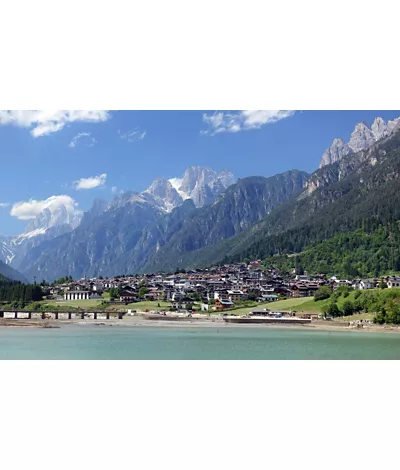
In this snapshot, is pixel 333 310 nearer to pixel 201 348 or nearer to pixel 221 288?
pixel 201 348

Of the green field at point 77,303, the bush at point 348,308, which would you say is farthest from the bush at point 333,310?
the green field at point 77,303

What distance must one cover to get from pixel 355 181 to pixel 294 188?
7967 cm

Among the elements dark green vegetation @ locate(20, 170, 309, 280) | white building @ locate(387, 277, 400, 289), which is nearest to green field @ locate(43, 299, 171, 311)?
white building @ locate(387, 277, 400, 289)

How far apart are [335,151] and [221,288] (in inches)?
3967

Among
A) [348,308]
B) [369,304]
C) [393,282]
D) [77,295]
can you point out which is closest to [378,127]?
[77,295]

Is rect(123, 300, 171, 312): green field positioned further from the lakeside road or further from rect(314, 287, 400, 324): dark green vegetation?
rect(314, 287, 400, 324): dark green vegetation

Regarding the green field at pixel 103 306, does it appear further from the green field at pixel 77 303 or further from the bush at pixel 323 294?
the bush at pixel 323 294

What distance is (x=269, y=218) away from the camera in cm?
11938

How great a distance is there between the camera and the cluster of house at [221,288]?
53.1 metres

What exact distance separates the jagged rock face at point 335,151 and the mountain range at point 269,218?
0.25 meters
